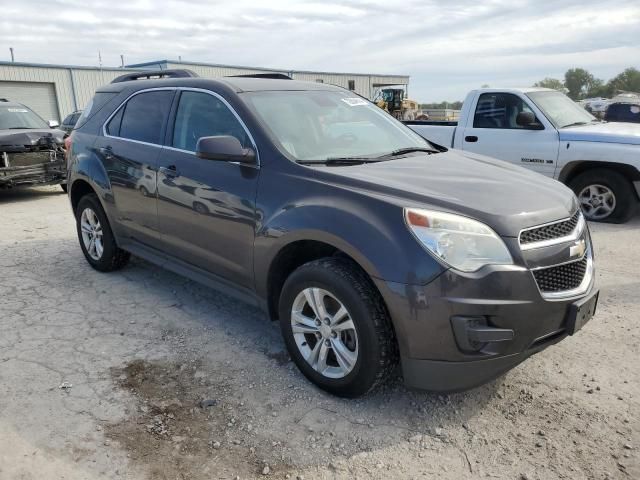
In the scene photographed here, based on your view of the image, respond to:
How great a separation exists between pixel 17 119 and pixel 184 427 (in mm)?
9352

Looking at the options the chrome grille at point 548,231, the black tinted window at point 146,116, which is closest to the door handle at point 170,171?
the black tinted window at point 146,116

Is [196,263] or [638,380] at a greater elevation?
[196,263]

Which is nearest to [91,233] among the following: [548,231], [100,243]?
[100,243]

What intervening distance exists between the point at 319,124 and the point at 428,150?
86 centimetres

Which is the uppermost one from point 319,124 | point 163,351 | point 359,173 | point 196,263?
point 319,124

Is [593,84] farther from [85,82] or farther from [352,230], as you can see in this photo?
[352,230]

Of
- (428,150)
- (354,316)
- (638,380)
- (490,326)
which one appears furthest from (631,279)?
(354,316)

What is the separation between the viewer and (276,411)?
9.68ft

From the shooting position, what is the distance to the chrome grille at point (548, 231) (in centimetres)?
265

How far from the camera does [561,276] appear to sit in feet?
9.00

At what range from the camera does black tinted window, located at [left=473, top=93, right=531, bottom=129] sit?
25.4 feet

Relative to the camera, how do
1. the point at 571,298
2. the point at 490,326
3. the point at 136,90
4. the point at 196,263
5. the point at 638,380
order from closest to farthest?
the point at 490,326 → the point at 571,298 → the point at 638,380 → the point at 196,263 → the point at 136,90

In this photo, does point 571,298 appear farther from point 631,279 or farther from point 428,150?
point 631,279

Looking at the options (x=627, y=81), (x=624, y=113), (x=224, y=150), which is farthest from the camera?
(x=627, y=81)
